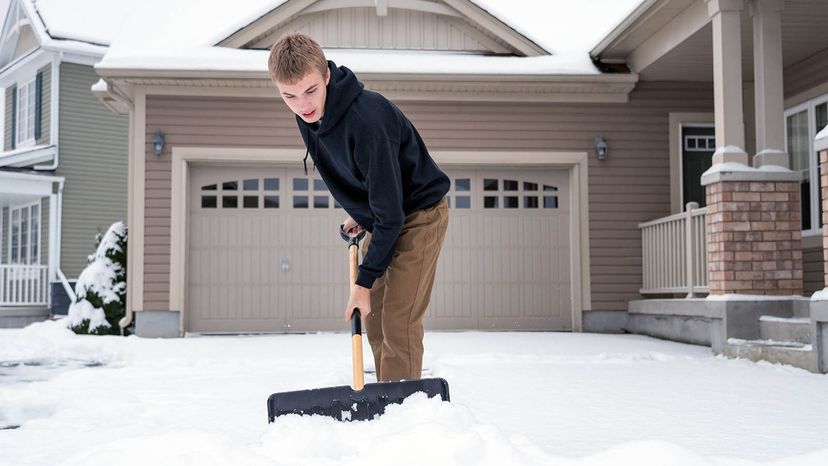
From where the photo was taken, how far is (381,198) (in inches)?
108

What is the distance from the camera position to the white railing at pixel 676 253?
26.9ft

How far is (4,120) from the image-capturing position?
18.2 metres

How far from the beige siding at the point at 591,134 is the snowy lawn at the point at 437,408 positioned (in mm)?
1950

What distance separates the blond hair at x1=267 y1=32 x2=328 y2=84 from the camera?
2.54 meters

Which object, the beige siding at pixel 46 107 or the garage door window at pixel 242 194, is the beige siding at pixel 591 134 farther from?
the beige siding at pixel 46 107

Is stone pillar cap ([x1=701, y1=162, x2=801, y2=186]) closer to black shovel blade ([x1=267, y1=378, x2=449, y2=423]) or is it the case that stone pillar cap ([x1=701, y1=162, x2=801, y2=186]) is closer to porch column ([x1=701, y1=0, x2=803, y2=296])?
porch column ([x1=701, y1=0, x2=803, y2=296])

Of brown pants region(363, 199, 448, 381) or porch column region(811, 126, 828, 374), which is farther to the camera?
porch column region(811, 126, 828, 374)

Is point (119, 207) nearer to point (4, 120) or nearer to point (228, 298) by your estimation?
point (4, 120)

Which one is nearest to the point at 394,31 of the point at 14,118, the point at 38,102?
the point at 38,102

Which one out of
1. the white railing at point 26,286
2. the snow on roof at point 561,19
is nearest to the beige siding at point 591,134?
the snow on roof at point 561,19

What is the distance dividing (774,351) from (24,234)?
49.3ft

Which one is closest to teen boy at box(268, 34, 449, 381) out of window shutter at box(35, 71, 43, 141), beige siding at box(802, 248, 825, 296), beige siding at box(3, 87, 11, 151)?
beige siding at box(802, 248, 825, 296)

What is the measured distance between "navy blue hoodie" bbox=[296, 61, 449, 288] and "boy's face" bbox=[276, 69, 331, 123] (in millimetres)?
34

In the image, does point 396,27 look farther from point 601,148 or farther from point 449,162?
point 601,148
